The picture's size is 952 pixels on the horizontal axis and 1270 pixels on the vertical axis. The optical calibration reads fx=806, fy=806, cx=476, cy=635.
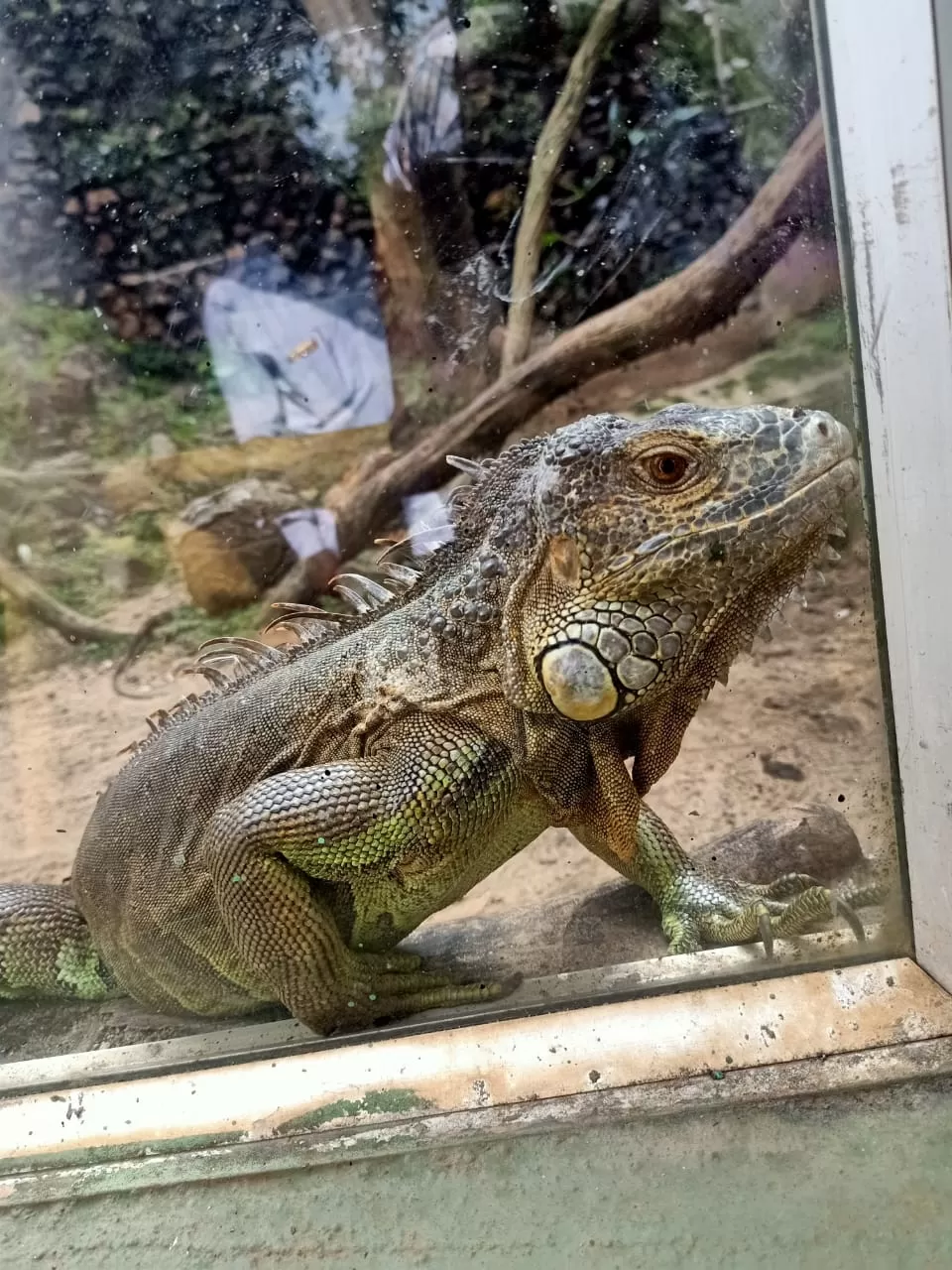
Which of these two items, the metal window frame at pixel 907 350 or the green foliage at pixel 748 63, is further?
the green foliage at pixel 748 63

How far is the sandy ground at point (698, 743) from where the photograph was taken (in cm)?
199

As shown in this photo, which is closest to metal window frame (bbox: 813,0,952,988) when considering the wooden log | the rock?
the wooden log

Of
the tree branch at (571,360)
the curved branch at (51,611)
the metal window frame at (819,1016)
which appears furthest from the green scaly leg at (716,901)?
the curved branch at (51,611)

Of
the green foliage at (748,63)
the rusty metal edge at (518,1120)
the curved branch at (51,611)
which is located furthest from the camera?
the curved branch at (51,611)

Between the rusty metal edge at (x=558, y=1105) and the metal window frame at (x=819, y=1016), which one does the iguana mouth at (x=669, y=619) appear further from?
the rusty metal edge at (x=558, y=1105)

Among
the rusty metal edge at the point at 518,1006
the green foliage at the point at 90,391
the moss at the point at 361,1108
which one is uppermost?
the green foliage at the point at 90,391

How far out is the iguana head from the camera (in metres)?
1.48

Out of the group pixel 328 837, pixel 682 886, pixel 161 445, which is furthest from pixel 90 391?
pixel 682 886

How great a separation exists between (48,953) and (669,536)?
2149 mm

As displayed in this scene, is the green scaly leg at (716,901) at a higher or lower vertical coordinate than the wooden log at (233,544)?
lower

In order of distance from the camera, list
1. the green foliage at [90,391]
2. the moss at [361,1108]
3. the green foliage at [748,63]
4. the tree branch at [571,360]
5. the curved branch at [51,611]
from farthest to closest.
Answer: the curved branch at [51,611], the green foliage at [90,391], the tree branch at [571,360], the green foliage at [748,63], the moss at [361,1108]

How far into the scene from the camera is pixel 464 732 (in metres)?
1.74

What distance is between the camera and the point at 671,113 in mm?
2275

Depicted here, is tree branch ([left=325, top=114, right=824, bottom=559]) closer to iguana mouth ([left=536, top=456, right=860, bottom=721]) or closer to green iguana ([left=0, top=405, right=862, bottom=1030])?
green iguana ([left=0, top=405, right=862, bottom=1030])
